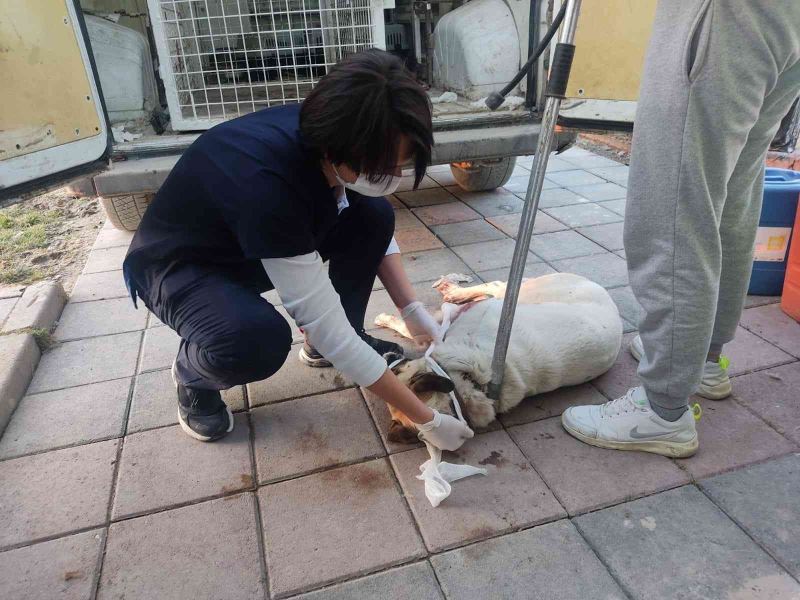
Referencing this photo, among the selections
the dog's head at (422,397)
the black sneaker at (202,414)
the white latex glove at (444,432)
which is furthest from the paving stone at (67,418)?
the white latex glove at (444,432)

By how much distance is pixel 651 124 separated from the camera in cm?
154

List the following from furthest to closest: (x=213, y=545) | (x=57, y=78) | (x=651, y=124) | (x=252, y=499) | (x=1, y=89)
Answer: (x=57, y=78)
(x=1, y=89)
(x=252, y=499)
(x=213, y=545)
(x=651, y=124)

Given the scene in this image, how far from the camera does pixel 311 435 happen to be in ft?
6.79

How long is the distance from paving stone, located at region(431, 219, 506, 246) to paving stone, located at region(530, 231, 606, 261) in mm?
283

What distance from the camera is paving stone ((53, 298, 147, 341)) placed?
2.80m

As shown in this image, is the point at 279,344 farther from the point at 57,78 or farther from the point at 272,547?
the point at 57,78

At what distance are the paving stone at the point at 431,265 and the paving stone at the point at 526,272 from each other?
110 millimetres

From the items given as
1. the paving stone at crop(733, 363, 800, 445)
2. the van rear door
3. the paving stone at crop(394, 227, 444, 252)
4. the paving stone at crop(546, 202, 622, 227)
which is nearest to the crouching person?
the van rear door

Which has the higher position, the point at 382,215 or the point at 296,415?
the point at 382,215

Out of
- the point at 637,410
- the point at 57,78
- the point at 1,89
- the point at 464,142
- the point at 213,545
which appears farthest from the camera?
the point at 464,142

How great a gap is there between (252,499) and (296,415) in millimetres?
435

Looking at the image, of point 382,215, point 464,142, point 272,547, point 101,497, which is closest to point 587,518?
point 272,547

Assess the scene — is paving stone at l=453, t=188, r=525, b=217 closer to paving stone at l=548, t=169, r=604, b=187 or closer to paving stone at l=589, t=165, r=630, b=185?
paving stone at l=548, t=169, r=604, b=187

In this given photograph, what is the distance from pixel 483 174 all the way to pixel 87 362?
3.16m
